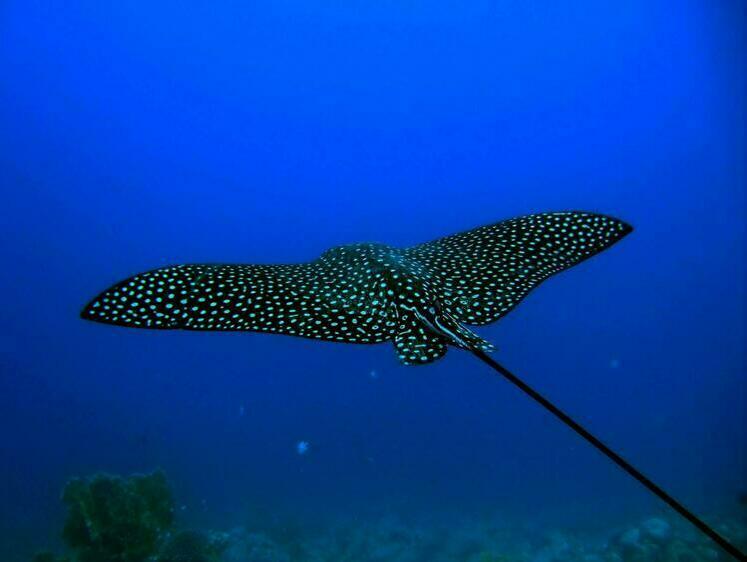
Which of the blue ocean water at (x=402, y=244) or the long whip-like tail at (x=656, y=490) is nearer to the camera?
the long whip-like tail at (x=656, y=490)

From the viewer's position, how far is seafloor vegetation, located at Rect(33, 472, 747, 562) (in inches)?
354

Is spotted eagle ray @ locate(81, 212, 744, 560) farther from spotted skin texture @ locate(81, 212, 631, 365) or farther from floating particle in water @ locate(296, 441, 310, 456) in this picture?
floating particle in water @ locate(296, 441, 310, 456)

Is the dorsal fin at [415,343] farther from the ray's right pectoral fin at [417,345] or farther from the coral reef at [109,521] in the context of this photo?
the coral reef at [109,521]

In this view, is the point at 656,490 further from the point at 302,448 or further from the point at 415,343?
the point at 302,448

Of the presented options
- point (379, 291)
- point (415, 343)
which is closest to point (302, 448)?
point (379, 291)

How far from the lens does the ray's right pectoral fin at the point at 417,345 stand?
11.3 feet

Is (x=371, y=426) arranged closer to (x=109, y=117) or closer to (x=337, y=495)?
(x=337, y=495)

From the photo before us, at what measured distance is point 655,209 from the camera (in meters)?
53.8

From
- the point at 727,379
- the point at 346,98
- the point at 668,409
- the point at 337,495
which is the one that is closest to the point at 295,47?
the point at 346,98

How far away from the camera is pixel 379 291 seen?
399 centimetres

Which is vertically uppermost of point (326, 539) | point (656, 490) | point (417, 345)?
point (417, 345)

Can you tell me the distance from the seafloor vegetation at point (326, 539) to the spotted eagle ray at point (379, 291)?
7.32 meters

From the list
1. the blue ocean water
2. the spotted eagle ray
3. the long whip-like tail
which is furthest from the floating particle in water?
the long whip-like tail

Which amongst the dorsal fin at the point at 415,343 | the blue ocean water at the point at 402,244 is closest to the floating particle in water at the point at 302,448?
the blue ocean water at the point at 402,244
